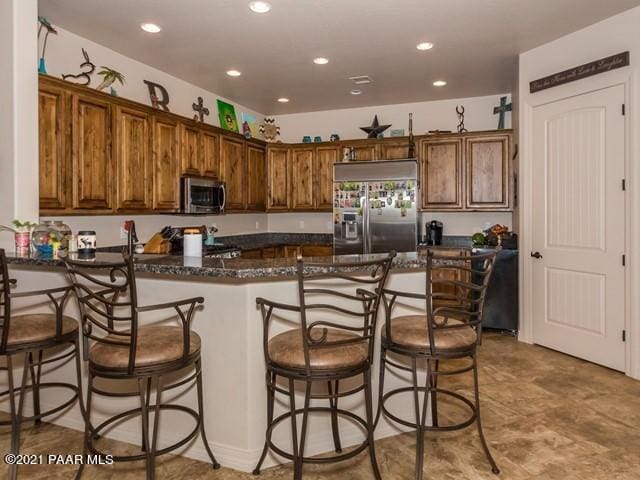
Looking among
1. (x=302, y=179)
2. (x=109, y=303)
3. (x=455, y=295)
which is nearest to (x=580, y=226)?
(x=455, y=295)

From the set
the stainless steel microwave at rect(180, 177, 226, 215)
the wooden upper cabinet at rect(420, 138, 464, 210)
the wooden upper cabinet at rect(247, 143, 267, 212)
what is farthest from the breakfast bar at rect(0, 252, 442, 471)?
the wooden upper cabinet at rect(247, 143, 267, 212)

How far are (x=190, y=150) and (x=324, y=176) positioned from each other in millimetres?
2098

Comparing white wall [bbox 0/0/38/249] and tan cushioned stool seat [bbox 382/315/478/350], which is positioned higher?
white wall [bbox 0/0/38/249]

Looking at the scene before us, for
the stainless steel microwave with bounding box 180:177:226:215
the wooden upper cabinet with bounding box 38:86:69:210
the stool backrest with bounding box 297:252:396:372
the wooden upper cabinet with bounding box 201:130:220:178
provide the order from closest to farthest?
the stool backrest with bounding box 297:252:396:372, the wooden upper cabinet with bounding box 38:86:69:210, the stainless steel microwave with bounding box 180:177:226:215, the wooden upper cabinet with bounding box 201:130:220:178

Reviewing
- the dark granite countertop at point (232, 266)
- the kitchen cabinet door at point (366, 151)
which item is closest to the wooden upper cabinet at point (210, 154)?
the kitchen cabinet door at point (366, 151)

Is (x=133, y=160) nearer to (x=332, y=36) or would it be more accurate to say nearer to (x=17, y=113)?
(x=17, y=113)

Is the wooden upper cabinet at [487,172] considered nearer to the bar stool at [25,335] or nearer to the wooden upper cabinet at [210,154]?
the wooden upper cabinet at [210,154]

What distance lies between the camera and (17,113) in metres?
2.91

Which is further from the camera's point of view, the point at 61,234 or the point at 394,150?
the point at 394,150

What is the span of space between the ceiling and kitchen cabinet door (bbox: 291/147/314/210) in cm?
113

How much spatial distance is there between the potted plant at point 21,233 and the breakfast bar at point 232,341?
545 mm

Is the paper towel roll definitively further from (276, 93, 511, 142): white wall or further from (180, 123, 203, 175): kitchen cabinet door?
(276, 93, 511, 142): white wall

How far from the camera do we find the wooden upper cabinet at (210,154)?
497 cm

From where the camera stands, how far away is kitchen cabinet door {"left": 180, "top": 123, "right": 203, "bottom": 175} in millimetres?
4609
